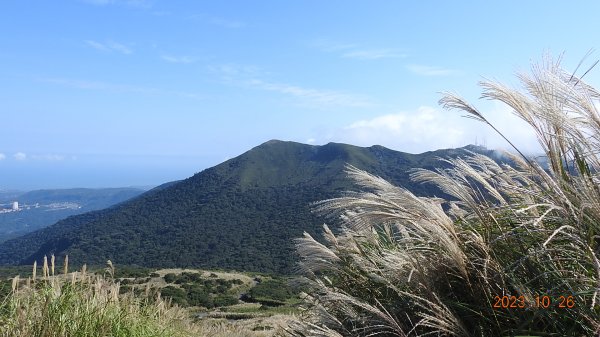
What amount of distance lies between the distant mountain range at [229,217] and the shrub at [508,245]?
178 feet

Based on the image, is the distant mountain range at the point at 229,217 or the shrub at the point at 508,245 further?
the distant mountain range at the point at 229,217

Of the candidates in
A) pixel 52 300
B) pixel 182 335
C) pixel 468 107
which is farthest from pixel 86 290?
pixel 468 107

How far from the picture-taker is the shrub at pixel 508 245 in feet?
7.73

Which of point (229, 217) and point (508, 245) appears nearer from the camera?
point (508, 245)

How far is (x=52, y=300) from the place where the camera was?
412 cm

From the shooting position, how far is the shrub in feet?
7.73

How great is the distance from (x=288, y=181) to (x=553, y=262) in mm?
132561

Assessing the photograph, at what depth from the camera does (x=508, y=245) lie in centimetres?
279

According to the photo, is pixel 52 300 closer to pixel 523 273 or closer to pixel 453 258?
pixel 453 258

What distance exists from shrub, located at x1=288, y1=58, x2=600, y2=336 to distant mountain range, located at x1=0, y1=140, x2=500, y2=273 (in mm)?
54162

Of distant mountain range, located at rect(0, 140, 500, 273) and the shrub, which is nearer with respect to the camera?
the shrub

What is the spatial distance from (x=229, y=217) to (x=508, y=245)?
10240 cm

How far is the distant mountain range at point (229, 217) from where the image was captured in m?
78.1

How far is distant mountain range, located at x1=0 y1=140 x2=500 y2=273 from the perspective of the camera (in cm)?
7812
